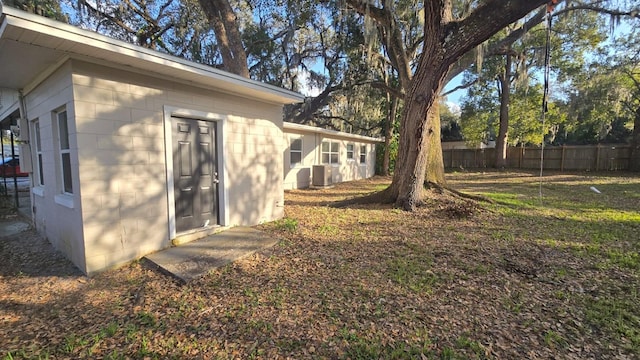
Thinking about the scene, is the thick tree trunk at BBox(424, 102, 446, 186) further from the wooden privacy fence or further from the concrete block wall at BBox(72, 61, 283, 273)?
the wooden privacy fence

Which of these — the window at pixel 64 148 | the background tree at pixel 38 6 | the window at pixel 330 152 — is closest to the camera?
the window at pixel 64 148

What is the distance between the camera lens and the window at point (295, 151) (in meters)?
10.4

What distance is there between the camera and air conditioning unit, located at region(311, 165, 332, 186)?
1089 centimetres

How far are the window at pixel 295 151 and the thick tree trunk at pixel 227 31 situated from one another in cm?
334

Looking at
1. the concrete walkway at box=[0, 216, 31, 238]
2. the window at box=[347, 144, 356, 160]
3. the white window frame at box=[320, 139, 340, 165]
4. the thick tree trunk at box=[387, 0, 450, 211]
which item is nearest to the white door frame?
the concrete walkway at box=[0, 216, 31, 238]

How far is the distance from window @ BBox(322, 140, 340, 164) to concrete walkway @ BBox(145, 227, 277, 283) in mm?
A: 7766

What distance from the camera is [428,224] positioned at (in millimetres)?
5371

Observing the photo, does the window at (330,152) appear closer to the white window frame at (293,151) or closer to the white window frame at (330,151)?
the white window frame at (330,151)

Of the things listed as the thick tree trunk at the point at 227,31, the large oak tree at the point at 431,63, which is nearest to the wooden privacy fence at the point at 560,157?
the large oak tree at the point at 431,63

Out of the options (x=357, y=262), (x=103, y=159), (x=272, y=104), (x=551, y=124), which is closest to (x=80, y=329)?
(x=103, y=159)

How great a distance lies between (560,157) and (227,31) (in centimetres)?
1898

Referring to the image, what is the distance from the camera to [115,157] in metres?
3.46

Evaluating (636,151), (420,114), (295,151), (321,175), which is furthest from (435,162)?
(636,151)

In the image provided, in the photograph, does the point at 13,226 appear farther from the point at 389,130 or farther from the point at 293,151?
the point at 389,130
